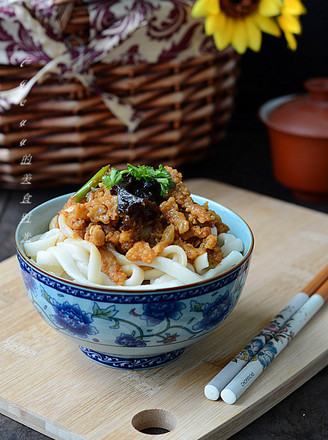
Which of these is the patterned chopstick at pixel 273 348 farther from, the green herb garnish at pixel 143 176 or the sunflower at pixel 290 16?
the sunflower at pixel 290 16

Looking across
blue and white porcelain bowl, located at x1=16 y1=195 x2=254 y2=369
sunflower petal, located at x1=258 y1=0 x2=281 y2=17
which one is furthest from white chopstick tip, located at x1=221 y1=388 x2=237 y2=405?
sunflower petal, located at x1=258 y1=0 x2=281 y2=17

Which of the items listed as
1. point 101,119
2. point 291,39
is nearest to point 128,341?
point 101,119

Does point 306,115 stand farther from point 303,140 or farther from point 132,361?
point 132,361

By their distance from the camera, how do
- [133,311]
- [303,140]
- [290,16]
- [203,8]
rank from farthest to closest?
[303,140] → [290,16] → [203,8] → [133,311]

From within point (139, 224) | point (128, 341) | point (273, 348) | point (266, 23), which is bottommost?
point (273, 348)

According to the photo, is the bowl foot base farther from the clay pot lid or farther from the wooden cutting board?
the clay pot lid

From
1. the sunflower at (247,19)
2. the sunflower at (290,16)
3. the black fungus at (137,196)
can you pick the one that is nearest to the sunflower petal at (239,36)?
the sunflower at (247,19)

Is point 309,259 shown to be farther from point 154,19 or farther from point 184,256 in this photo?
point 154,19
